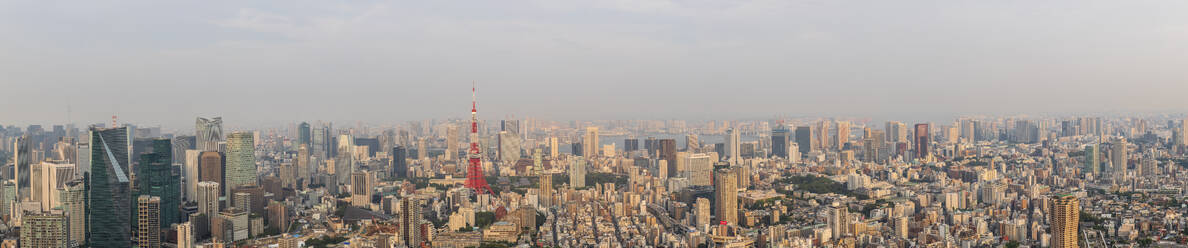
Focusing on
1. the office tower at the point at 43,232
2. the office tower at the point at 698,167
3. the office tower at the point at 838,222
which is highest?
the office tower at the point at 698,167

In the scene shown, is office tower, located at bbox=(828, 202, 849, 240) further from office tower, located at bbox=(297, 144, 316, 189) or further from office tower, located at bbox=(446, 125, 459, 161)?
office tower, located at bbox=(446, 125, 459, 161)

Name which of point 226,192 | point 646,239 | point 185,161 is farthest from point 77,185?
point 646,239

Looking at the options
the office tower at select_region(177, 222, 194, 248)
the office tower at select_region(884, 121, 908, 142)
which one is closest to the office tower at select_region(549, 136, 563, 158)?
the office tower at select_region(884, 121, 908, 142)

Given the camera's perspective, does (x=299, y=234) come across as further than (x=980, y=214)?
No

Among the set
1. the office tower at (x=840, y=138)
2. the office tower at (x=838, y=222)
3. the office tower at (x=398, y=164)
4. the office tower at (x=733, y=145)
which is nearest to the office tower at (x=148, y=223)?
the office tower at (x=398, y=164)

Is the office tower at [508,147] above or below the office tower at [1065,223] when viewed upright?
above

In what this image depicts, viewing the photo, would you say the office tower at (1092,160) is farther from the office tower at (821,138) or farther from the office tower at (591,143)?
the office tower at (591,143)

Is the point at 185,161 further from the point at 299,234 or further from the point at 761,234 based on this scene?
the point at 761,234
